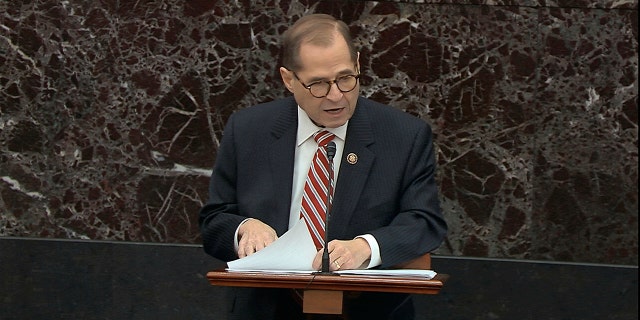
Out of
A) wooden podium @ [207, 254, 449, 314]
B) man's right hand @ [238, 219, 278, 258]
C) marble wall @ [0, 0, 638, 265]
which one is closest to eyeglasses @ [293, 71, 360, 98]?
man's right hand @ [238, 219, 278, 258]

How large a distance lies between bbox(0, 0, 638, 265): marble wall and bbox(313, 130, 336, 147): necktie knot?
180 centimetres

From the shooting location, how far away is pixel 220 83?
6.97m

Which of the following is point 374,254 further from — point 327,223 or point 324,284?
point 324,284

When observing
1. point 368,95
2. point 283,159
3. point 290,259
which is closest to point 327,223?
point 290,259

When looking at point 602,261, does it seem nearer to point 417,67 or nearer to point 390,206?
point 417,67

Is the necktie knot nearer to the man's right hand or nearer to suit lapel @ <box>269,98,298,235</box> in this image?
suit lapel @ <box>269,98,298,235</box>

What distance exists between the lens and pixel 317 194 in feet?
16.5

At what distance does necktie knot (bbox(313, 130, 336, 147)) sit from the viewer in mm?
5098

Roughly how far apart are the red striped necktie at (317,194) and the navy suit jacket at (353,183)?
5 centimetres

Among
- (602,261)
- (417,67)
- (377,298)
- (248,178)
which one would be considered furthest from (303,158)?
(602,261)

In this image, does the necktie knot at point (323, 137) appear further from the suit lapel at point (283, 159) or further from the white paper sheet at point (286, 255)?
the white paper sheet at point (286, 255)

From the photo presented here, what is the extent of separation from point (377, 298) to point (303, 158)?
625 mm

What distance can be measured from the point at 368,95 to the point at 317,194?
192 cm

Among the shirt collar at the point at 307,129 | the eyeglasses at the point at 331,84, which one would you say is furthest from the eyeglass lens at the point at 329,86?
the shirt collar at the point at 307,129
